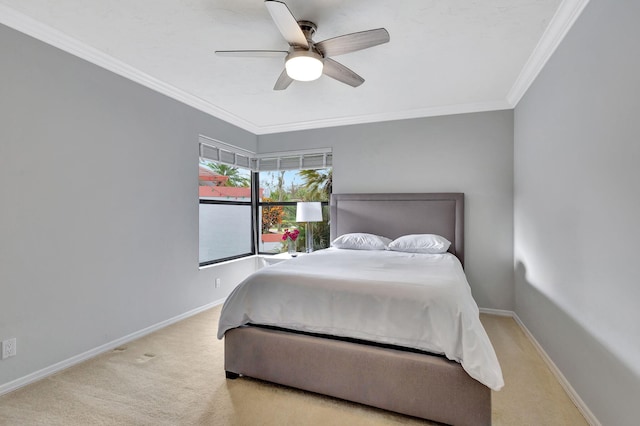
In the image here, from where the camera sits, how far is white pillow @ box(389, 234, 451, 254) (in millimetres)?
3383

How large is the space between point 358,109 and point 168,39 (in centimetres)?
228

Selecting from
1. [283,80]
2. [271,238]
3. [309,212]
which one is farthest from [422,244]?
[271,238]

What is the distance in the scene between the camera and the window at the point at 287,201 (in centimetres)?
467

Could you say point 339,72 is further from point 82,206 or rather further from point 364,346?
point 82,206

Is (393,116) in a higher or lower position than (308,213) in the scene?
higher

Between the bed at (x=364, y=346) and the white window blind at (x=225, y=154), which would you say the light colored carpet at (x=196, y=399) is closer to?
the bed at (x=364, y=346)

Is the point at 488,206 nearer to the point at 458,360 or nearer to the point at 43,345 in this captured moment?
the point at 458,360

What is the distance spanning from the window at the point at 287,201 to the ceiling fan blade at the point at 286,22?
2.71 m

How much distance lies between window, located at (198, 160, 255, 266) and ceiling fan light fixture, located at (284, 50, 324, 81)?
2142mm

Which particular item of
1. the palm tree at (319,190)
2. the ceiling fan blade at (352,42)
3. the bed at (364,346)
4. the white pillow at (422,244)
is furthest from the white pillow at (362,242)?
the ceiling fan blade at (352,42)

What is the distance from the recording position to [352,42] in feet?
6.52

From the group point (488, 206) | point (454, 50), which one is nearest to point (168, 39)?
point (454, 50)

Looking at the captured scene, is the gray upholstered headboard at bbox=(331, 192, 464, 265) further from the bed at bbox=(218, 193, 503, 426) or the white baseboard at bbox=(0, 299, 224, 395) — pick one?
the white baseboard at bbox=(0, 299, 224, 395)

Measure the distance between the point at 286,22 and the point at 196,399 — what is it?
7.82 ft
